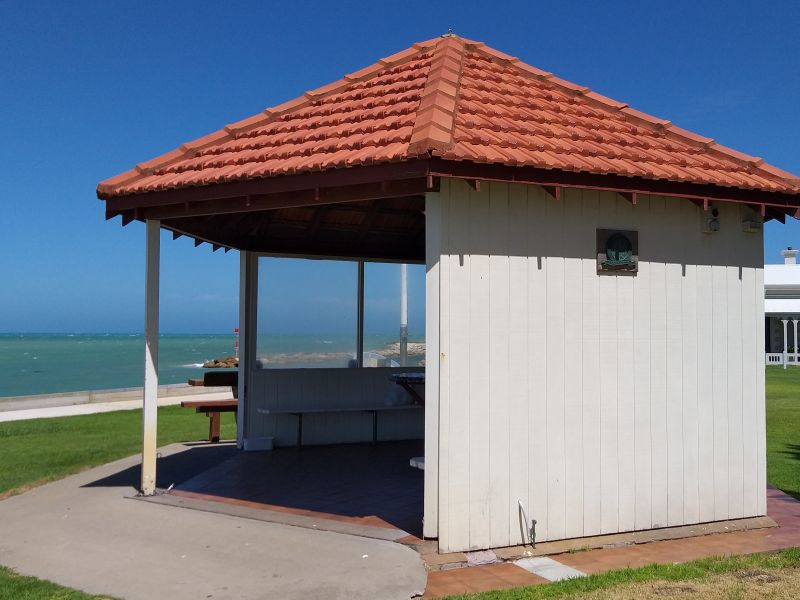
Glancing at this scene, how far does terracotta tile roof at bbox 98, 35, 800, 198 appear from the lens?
5648mm

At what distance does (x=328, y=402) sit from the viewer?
10469 millimetres

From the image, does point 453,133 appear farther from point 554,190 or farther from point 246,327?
point 246,327

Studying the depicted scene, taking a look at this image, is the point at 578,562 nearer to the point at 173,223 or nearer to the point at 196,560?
the point at 196,560

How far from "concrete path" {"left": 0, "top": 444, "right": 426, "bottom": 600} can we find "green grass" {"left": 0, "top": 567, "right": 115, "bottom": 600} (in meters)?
0.12

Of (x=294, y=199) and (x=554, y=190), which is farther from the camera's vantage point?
(x=294, y=199)

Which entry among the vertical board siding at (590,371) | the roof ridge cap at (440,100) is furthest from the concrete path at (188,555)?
the roof ridge cap at (440,100)

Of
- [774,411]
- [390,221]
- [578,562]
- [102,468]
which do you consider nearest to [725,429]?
[578,562]

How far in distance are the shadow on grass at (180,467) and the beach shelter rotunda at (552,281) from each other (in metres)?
0.84

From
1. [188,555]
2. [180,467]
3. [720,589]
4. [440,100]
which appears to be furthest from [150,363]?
[720,589]

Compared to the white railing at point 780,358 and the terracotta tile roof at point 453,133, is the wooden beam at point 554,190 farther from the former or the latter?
the white railing at point 780,358

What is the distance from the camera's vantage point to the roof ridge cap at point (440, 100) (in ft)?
17.1

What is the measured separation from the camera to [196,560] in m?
5.20

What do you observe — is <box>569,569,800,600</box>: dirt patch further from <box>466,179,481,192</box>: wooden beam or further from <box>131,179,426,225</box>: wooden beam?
<box>131,179,426,225</box>: wooden beam

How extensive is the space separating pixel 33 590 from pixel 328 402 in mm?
6040
